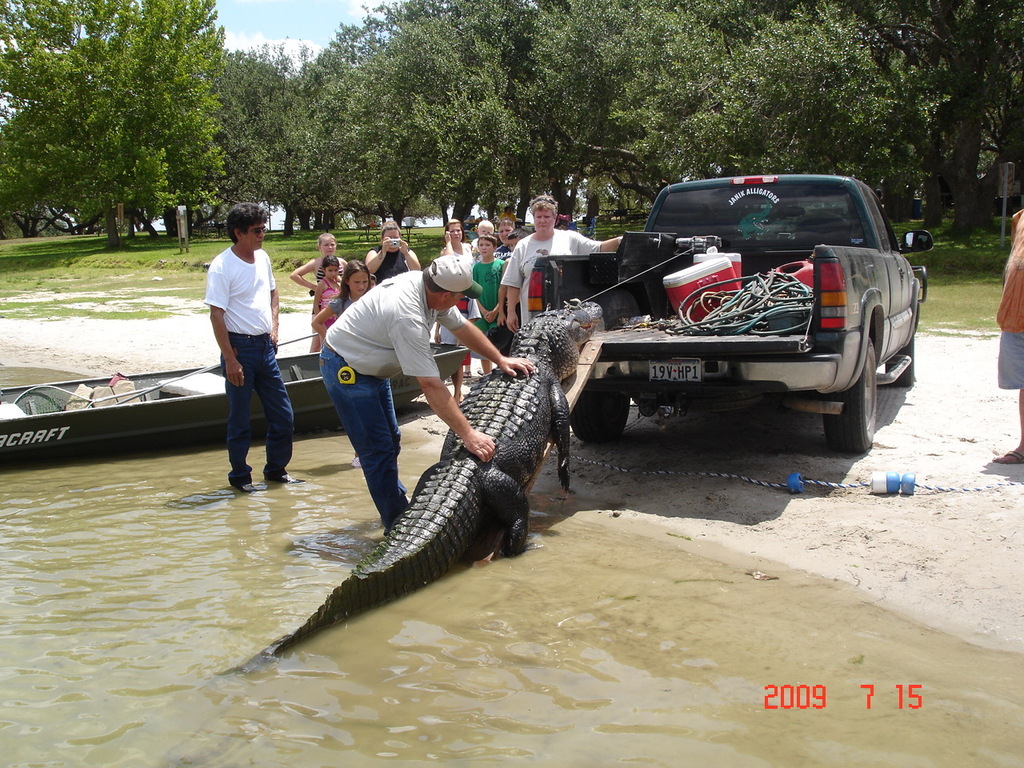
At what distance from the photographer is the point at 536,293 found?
22.1 feet

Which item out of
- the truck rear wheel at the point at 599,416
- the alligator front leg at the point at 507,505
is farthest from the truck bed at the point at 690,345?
the alligator front leg at the point at 507,505

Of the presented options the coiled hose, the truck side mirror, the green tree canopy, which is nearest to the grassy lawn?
the green tree canopy

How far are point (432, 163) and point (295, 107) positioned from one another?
21.3 metres

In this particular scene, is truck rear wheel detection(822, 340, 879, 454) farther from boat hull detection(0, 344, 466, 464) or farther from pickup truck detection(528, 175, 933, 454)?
boat hull detection(0, 344, 466, 464)

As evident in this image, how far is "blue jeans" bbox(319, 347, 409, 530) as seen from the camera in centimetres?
486

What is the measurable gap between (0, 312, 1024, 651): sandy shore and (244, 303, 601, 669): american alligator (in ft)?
2.84

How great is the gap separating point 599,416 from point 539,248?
1.52 metres

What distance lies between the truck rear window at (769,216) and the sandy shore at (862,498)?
5.31 ft

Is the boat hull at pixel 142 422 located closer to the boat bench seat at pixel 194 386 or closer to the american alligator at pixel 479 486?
Result: the boat bench seat at pixel 194 386

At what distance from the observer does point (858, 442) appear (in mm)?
6352

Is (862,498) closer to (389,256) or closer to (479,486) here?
(479,486)

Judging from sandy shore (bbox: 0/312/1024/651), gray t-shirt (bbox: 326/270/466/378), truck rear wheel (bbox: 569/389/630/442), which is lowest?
sandy shore (bbox: 0/312/1024/651)

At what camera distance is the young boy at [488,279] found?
8.93 metres
